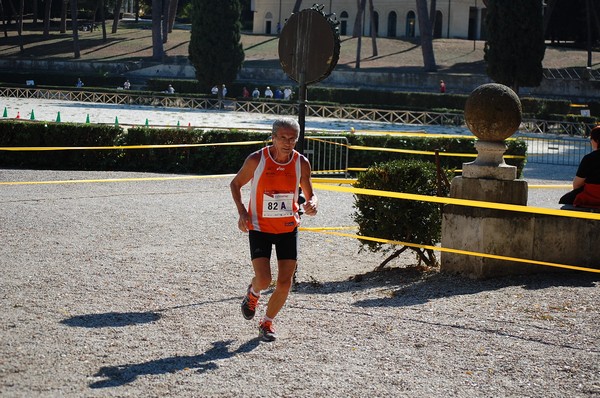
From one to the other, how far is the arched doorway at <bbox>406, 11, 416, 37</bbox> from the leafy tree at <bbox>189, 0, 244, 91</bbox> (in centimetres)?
3538

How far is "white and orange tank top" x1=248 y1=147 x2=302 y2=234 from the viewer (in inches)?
271

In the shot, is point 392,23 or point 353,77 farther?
point 392,23

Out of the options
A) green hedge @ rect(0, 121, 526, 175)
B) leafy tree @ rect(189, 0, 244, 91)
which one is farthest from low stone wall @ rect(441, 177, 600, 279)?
leafy tree @ rect(189, 0, 244, 91)

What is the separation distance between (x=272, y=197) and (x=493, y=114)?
2974 mm

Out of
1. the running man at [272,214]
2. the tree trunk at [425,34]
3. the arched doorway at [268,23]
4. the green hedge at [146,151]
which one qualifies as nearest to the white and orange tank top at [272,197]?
the running man at [272,214]

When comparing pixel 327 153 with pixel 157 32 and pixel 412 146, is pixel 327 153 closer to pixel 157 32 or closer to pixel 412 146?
pixel 412 146

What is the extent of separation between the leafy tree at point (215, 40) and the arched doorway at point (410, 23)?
3538 cm

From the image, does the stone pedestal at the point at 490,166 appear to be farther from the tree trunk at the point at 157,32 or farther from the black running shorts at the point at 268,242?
the tree trunk at the point at 157,32

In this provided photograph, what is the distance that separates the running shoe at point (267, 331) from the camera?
22.3 feet

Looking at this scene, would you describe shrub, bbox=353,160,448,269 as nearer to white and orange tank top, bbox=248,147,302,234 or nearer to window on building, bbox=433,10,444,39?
white and orange tank top, bbox=248,147,302,234

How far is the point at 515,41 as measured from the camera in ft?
146

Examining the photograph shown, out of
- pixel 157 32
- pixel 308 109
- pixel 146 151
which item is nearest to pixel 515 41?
pixel 308 109

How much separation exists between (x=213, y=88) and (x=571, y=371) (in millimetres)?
46887

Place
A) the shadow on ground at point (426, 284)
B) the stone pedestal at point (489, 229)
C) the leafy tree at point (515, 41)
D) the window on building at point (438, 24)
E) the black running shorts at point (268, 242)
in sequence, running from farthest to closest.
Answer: the window on building at point (438, 24) < the leafy tree at point (515, 41) < the stone pedestal at point (489, 229) < the shadow on ground at point (426, 284) < the black running shorts at point (268, 242)
